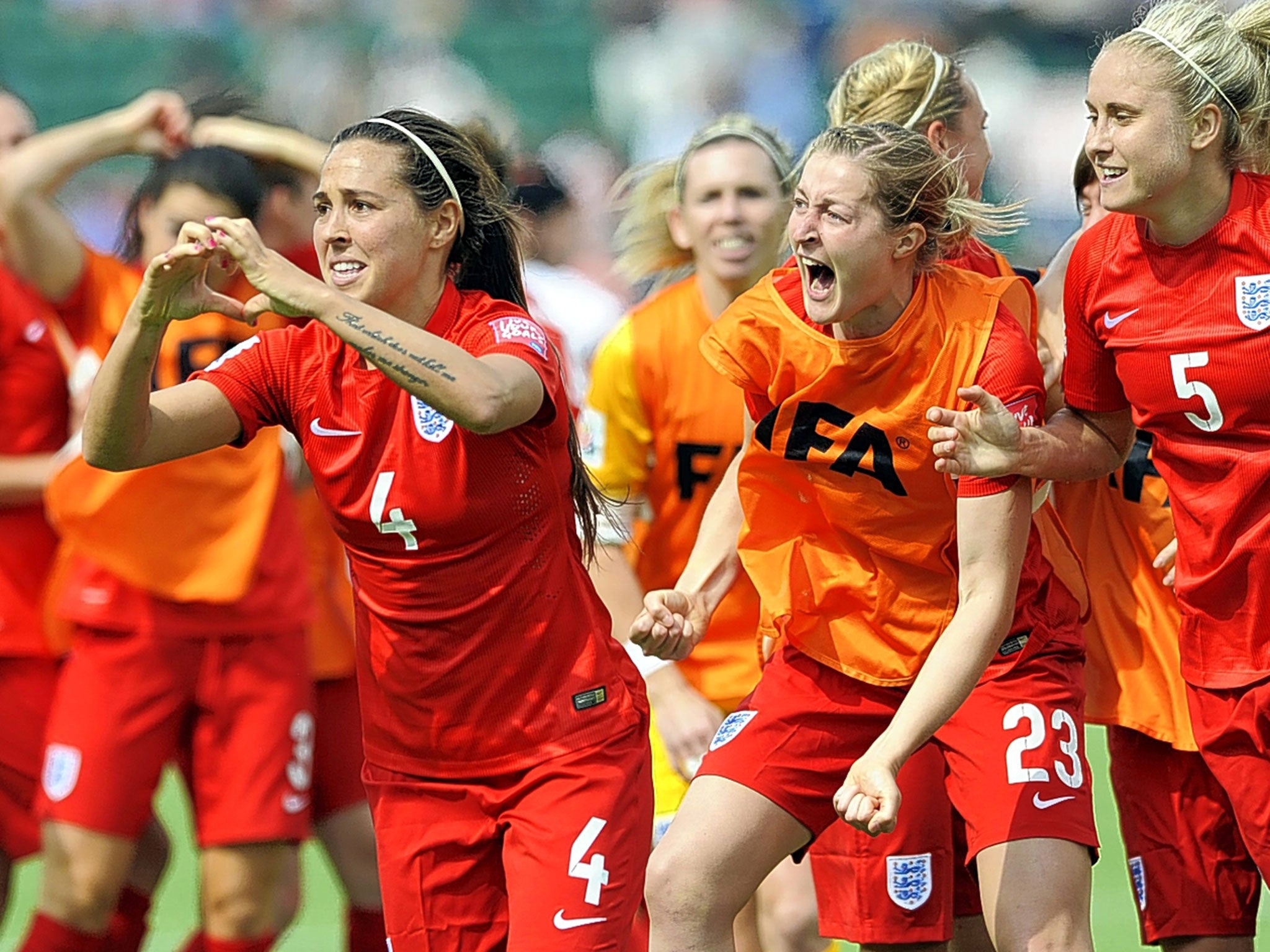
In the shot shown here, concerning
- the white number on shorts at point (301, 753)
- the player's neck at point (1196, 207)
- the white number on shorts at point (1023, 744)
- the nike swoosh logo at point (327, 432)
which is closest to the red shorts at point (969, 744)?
the white number on shorts at point (1023, 744)

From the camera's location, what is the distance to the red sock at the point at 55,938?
4.97 meters

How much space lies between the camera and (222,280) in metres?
4.97

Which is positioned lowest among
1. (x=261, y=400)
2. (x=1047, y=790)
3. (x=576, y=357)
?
(x=1047, y=790)

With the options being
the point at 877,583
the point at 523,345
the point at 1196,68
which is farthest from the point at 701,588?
the point at 1196,68

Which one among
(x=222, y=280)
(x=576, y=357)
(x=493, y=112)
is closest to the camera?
(x=222, y=280)

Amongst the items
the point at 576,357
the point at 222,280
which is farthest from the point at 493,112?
the point at 222,280

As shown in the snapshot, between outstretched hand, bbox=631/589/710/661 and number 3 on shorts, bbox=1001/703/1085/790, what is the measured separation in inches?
24.3

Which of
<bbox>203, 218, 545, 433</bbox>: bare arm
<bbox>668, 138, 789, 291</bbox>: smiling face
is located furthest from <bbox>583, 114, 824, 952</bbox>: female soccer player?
<bbox>203, 218, 545, 433</bbox>: bare arm

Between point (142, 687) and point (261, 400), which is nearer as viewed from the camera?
point (261, 400)

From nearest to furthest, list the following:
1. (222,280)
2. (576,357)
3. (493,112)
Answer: (222,280) → (576,357) → (493,112)

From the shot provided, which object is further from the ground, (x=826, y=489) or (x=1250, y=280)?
(x=1250, y=280)

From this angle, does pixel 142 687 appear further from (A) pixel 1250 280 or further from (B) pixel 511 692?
(A) pixel 1250 280

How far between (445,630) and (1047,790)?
1.15m

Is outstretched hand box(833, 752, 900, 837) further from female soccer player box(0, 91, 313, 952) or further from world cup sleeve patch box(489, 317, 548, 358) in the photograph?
female soccer player box(0, 91, 313, 952)
